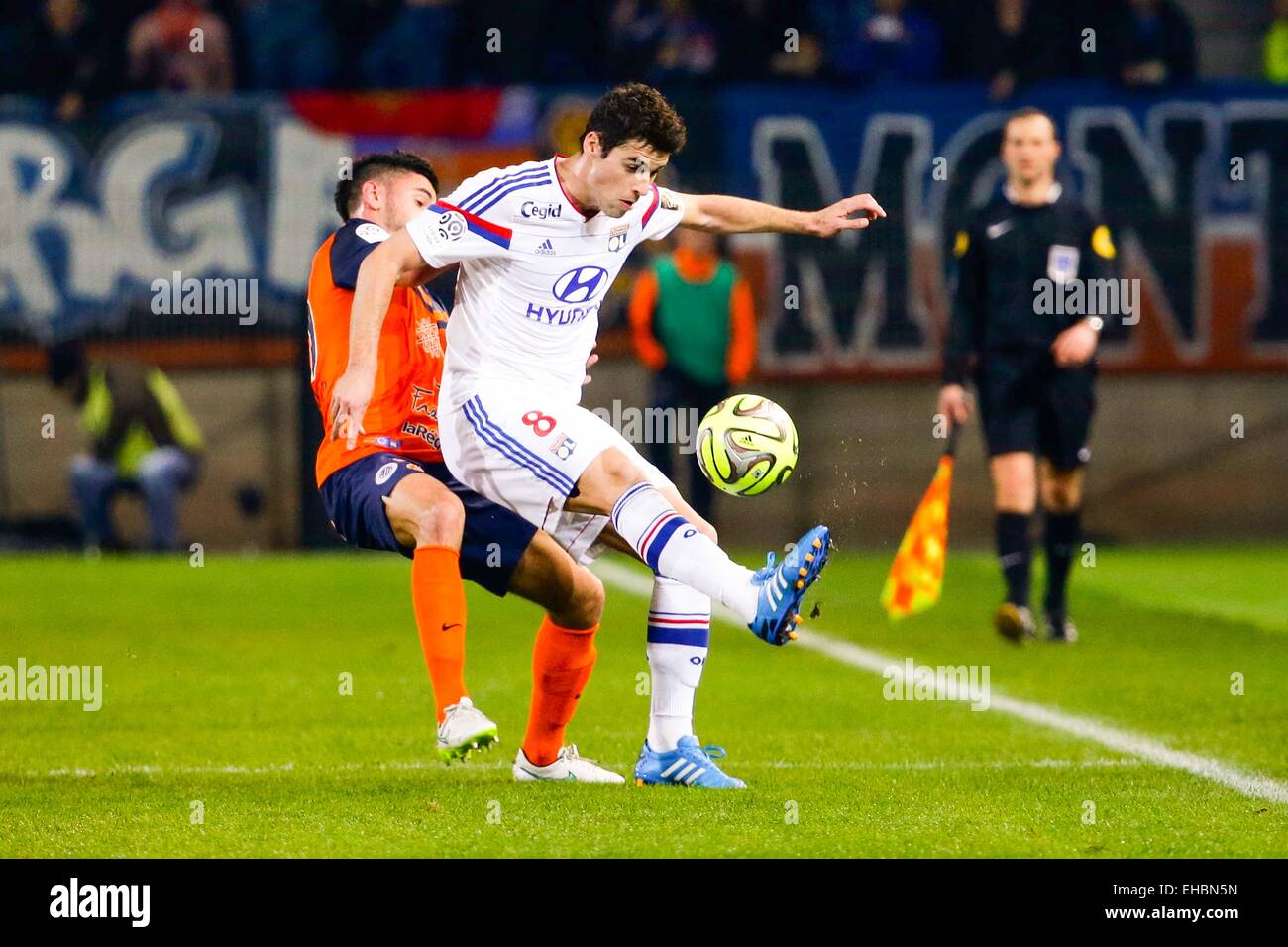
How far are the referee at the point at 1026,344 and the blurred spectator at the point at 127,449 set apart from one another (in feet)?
23.0

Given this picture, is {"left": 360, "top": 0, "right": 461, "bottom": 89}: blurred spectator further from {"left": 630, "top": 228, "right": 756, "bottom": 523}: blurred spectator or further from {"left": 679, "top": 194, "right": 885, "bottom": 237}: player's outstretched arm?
{"left": 679, "top": 194, "right": 885, "bottom": 237}: player's outstretched arm

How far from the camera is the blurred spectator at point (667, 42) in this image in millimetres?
15992

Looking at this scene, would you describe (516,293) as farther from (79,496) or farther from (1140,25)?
(1140,25)

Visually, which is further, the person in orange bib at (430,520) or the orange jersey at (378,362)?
the orange jersey at (378,362)

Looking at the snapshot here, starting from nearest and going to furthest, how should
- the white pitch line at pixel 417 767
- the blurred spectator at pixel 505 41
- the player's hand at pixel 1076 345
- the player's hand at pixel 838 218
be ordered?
the player's hand at pixel 838 218
the white pitch line at pixel 417 767
the player's hand at pixel 1076 345
the blurred spectator at pixel 505 41

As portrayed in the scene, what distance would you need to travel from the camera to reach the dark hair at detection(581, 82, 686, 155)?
5562 mm

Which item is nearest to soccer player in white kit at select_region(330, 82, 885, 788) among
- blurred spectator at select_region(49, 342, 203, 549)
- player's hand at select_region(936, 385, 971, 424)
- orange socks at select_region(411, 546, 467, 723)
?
orange socks at select_region(411, 546, 467, 723)

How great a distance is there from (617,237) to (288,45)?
1122 cm

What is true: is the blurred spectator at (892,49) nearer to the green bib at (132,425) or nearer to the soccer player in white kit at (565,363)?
the green bib at (132,425)

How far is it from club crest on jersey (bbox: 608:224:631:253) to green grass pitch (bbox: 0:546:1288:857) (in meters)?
1.51

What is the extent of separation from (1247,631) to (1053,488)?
1.20m

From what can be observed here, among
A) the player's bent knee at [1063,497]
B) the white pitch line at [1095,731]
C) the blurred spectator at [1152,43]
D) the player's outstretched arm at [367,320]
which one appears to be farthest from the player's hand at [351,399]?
the blurred spectator at [1152,43]

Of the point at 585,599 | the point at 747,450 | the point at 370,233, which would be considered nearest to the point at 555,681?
the point at 585,599
